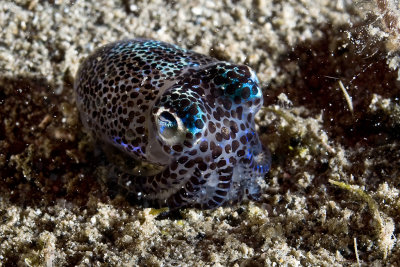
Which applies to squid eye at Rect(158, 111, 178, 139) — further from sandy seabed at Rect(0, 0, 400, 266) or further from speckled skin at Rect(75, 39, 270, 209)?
sandy seabed at Rect(0, 0, 400, 266)

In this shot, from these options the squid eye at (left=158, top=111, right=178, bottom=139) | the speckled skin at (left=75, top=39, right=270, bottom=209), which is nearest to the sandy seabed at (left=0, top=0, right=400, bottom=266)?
the speckled skin at (left=75, top=39, right=270, bottom=209)

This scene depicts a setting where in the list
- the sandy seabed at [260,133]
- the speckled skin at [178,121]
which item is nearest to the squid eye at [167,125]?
the speckled skin at [178,121]

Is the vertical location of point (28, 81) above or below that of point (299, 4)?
below

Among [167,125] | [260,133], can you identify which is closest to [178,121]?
[167,125]

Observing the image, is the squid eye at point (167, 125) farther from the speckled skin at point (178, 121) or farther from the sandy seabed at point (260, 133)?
the sandy seabed at point (260, 133)

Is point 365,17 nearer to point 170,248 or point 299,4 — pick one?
point 299,4

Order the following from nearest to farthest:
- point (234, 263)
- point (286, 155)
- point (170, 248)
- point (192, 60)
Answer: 1. point (234, 263)
2. point (170, 248)
3. point (192, 60)
4. point (286, 155)

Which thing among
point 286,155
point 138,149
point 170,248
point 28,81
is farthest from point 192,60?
point 28,81
